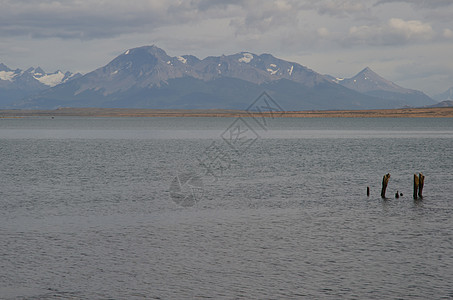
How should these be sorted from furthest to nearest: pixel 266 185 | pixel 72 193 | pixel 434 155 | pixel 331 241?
pixel 434 155
pixel 266 185
pixel 72 193
pixel 331 241

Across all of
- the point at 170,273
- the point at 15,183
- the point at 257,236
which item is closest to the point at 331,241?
the point at 257,236

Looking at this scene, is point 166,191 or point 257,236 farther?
point 166,191

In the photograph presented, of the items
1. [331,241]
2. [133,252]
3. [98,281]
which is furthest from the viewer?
[331,241]

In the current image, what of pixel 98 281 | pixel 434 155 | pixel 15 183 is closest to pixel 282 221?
pixel 98 281

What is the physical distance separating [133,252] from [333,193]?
81.1 feet

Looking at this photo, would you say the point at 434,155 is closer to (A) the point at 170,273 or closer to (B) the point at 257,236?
(B) the point at 257,236

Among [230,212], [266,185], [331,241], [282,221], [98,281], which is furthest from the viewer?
[266,185]

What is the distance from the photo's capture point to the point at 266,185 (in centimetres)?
5316

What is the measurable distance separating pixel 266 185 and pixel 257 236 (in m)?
21.7

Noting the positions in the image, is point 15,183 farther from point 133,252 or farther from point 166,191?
point 133,252

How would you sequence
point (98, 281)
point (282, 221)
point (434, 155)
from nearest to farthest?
point (98, 281) → point (282, 221) → point (434, 155)

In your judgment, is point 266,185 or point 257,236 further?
point 266,185

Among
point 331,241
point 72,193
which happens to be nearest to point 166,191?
point 72,193

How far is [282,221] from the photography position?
3556cm
